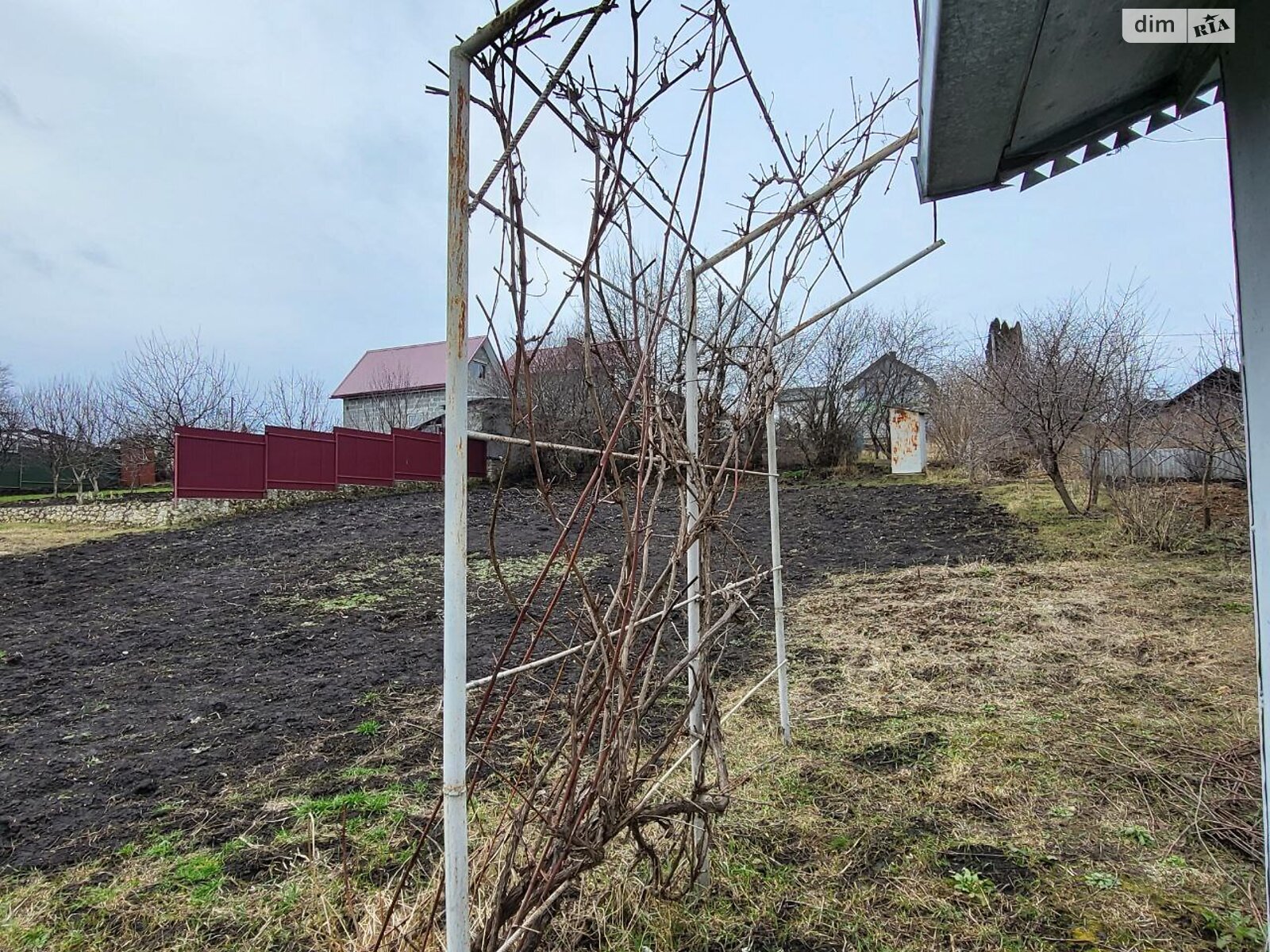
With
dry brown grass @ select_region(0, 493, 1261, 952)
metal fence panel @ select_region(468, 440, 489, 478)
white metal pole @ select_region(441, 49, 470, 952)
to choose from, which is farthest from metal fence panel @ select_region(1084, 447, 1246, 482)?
metal fence panel @ select_region(468, 440, 489, 478)

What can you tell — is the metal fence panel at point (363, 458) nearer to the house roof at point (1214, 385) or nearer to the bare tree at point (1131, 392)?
the bare tree at point (1131, 392)

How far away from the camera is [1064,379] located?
25.6ft

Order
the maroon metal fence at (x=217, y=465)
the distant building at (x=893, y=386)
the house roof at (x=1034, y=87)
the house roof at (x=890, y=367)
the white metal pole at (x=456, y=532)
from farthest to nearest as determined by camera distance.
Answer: the house roof at (x=890, y=367) < the distant building at (x=893, y=386) < the maroon metal fence at (x=217, y=465) < the house roof at (x=1034, y=87) < the white metal pole at (x=456, y=532)

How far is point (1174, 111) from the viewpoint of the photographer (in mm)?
1730

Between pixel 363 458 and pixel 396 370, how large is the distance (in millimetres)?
11444

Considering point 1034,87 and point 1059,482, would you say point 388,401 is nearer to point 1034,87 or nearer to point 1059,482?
point 1059,482

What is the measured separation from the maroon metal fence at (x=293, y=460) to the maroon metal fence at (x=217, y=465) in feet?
0.04

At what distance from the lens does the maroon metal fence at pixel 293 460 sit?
403 inches

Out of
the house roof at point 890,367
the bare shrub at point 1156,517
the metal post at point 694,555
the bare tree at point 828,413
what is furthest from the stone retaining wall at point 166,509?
the bare shrub at point 1156,517

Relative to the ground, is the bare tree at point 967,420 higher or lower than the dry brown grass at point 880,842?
higher

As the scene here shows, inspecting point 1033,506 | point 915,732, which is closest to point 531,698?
point 915,732

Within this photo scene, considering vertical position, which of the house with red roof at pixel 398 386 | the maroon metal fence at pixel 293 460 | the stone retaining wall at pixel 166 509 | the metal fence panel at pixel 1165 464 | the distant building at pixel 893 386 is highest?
the house with red roof at pixel 398 386

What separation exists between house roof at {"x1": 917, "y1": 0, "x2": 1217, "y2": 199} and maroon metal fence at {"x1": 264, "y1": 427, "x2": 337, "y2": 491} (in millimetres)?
11796

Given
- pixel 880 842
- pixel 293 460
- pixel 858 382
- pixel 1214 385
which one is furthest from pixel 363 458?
pixel 1214 385
